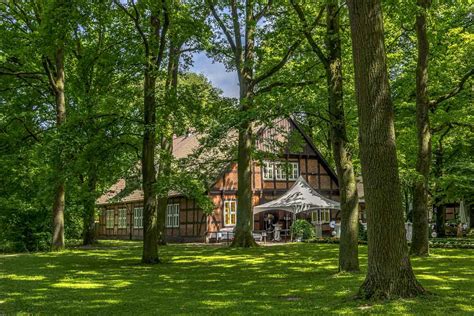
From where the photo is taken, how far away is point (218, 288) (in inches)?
393

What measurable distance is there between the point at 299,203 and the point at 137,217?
14.7m

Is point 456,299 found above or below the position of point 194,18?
below

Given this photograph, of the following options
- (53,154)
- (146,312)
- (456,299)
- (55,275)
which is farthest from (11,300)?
(456,299)

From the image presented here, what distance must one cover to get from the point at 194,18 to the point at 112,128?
4.68m

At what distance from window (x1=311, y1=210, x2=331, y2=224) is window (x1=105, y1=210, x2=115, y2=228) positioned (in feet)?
58.3

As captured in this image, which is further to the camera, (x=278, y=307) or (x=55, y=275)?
(x=55, y=275)

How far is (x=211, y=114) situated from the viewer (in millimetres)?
17859

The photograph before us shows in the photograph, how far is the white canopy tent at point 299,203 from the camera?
28.1 meters

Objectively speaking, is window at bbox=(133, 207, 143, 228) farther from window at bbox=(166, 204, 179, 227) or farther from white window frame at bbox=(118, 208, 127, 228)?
window at bbox=(166, 204, 179, 227)

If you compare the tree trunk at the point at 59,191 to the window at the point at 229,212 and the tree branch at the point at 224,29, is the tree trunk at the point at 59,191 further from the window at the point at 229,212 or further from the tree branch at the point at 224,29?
the window at the point at 229,212

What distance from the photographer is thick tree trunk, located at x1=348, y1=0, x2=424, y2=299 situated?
748 centimetres

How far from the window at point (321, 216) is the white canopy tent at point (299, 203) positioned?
5.20 meters

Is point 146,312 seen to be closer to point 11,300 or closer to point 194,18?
point 11,300

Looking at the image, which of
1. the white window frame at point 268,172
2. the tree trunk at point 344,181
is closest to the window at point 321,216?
the white window frame at point 268,172
